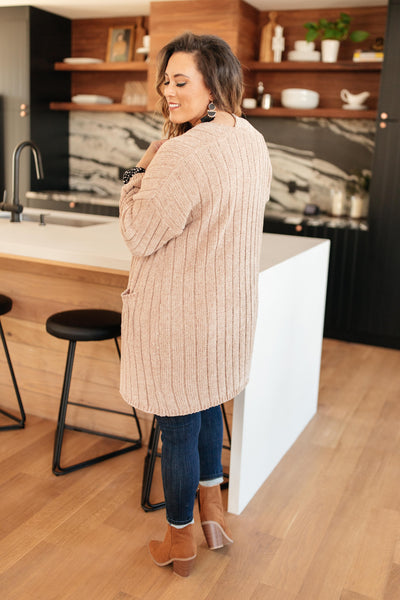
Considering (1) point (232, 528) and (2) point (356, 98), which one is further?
(2) point (356, 98)

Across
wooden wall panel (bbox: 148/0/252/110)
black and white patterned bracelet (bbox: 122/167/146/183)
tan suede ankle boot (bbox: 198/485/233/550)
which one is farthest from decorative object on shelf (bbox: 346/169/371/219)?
black and white patterned bracelet (bbox: 122/167/146/183)

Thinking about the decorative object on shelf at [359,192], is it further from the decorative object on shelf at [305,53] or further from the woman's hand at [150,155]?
the woman's hand at [150,155]

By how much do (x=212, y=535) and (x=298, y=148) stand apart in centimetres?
343

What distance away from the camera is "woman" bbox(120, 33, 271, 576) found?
1.49 meters

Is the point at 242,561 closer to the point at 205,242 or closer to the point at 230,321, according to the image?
the point at 230,321

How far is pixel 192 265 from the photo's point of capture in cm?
156

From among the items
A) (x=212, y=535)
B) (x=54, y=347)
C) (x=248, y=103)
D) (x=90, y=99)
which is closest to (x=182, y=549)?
(x=212, y=535)

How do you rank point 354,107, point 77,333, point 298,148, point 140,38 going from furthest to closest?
point 140,38 < point 298,148 < point 354,107 < point 77,333

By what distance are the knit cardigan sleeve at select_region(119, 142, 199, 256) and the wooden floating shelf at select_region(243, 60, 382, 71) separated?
2906mm

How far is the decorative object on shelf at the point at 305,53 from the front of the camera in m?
4.35

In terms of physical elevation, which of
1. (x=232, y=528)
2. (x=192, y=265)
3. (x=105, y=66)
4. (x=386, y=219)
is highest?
(x=105, y=66)

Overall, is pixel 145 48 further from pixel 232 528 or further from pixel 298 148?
pixel 232 528

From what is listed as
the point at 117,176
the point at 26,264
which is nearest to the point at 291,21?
the point at 117,176

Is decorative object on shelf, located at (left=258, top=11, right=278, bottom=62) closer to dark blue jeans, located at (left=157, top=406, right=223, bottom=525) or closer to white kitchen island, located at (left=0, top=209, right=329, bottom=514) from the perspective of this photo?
white kitchen island, located at (left=0, top=209, right=329, bottom=514)
